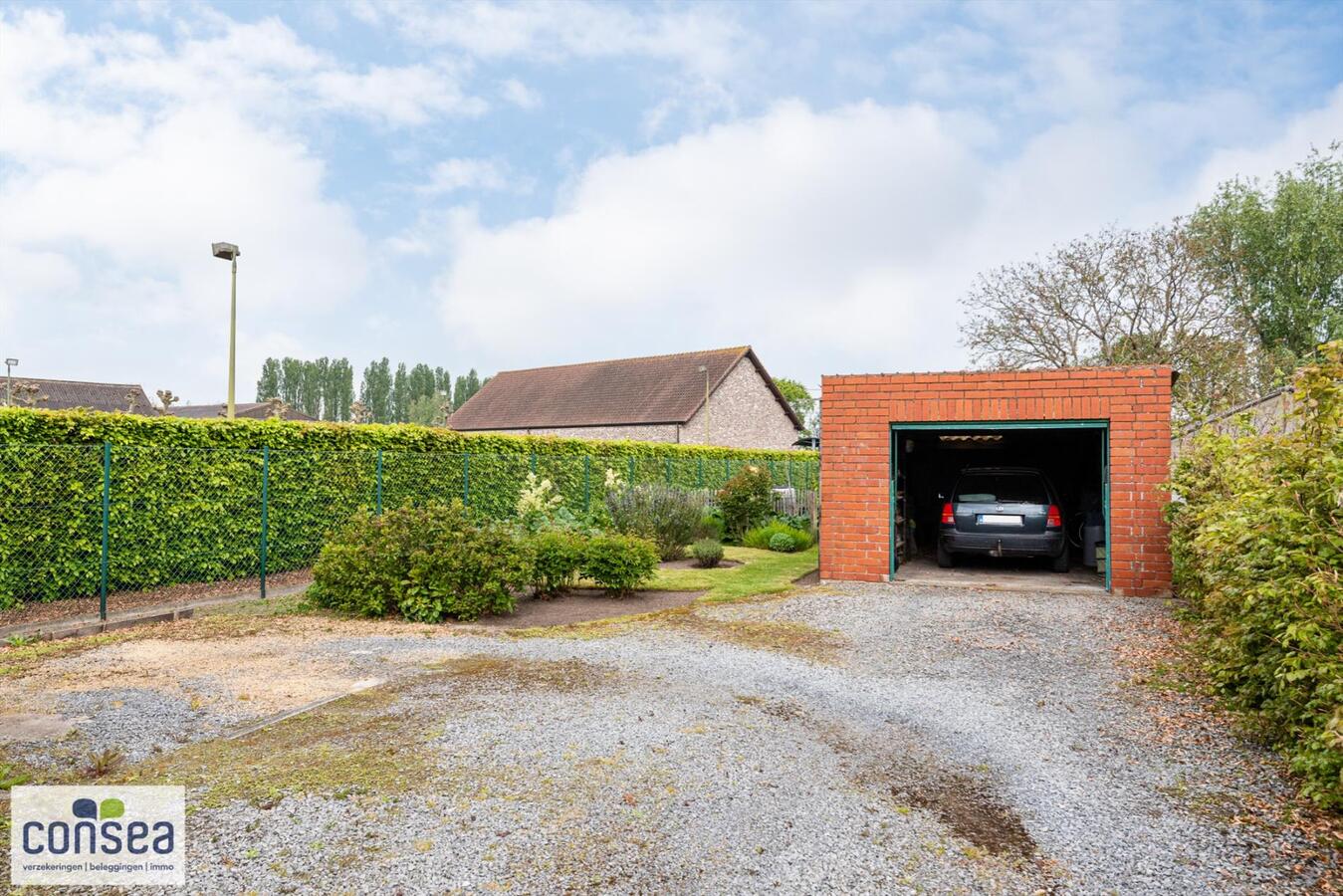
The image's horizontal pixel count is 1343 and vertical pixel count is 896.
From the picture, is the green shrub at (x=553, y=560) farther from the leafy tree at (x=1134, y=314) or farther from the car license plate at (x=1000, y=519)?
the leafy tree at (x=1134, y=314)

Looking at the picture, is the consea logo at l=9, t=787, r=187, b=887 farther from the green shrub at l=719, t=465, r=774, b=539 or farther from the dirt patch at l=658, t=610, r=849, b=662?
the green shrub at l=719, t=465, r=774, b=539

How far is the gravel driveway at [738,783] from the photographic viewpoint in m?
3.08

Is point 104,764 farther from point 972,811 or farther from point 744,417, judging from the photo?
point 744,417

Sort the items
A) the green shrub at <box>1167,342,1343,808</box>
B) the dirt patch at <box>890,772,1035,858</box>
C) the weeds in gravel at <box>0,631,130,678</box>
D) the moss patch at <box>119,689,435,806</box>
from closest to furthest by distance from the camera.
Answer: the dirt patch at <box>890,772,1035,858</box>
the green shrub at <box>1167,342,1343,808</box>
the moss patch at <box>119,689,435,806</box>
the weeds in gravel at <box>0,631,130,678</box>

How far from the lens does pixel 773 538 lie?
671 inches

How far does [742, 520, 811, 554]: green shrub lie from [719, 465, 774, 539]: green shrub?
2.21 feet

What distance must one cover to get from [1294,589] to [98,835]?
220 inches

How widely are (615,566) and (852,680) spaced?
482 centimetres

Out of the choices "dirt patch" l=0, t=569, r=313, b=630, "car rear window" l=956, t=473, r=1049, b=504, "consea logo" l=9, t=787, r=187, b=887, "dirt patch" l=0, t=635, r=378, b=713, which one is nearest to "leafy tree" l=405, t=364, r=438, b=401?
"dirt patch" l=0, t=569, r=313, b=630

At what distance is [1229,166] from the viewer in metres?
28.5

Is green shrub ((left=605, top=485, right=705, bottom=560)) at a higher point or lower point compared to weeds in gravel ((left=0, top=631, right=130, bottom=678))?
higher

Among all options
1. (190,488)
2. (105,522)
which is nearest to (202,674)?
(105,522)

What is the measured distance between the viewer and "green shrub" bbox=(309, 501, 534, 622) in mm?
8977

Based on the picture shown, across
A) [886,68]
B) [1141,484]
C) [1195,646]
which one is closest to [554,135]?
[886,68]
